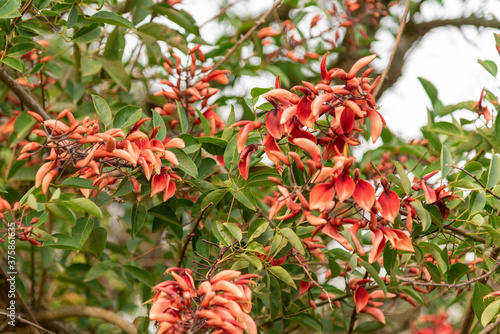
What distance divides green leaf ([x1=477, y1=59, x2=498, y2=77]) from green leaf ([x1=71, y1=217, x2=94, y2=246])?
1119 millimetres

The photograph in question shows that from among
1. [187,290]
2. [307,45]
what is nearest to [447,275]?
[187,290]

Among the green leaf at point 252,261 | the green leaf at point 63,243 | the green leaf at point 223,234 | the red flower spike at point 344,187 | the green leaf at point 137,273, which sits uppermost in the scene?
the red flower spike at point 344,187

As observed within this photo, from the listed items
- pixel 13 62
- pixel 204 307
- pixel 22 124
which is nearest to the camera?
pixel 204 307

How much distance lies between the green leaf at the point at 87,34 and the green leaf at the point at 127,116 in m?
0.24

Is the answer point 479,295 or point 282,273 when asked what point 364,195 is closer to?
point 282,273

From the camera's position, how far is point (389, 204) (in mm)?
831

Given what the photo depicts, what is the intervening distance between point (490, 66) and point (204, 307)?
109 centimetres

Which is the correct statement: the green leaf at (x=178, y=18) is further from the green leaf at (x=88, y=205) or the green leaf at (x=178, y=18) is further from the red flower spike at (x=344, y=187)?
the red flower spike at (x=344, y=187)

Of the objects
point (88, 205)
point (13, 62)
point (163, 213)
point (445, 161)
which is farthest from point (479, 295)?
point (13, 62)

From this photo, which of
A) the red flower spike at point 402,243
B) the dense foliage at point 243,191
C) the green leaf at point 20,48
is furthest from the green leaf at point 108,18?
the red flower spike at point 402,243

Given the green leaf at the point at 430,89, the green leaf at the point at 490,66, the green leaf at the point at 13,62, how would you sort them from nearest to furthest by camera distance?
the green leaf at the point at 13,62 < the green leaf at the point at 490,66 < the green leaf at the point at 430,89

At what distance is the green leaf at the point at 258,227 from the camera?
3.10ft

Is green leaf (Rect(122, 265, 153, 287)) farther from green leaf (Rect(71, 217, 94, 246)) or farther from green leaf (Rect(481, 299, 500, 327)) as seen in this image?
green leaf (Rect(481, 299, 500, 327))

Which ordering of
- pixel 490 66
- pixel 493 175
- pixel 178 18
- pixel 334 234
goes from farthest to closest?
pixel 178 18 < pixel 490 66 < pixel 493 175 < pixel 334 234
